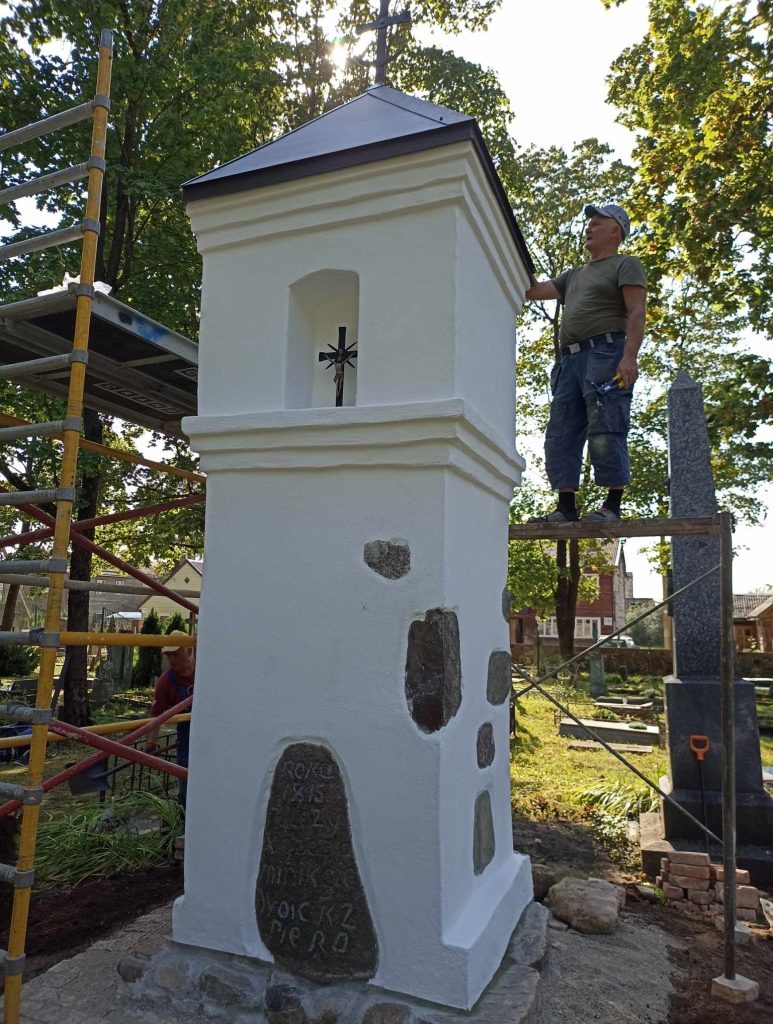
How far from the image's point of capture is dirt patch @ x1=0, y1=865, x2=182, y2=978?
4000 mm

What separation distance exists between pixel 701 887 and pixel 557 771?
4250 mm

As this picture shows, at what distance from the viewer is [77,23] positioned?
914 cm

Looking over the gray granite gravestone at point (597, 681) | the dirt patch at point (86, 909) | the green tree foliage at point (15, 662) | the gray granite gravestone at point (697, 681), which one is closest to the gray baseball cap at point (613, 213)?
the gray granite gravestone at point (697, 681)

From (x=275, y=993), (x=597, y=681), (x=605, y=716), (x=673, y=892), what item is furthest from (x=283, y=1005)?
(x=597, y=681)

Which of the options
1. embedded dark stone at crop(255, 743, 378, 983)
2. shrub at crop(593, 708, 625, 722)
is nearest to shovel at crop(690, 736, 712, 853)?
embedded dark stone at crop(255, 743, 378, 983)

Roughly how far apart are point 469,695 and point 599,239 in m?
2.81

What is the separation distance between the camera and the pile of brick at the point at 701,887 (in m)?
4.90

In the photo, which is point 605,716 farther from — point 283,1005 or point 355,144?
point 355,144

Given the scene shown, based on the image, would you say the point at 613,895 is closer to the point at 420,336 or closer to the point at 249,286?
the point at 420,336

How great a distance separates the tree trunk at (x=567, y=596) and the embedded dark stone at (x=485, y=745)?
15744 millimetres

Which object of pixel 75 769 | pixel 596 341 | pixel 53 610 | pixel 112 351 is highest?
pixel 596 341

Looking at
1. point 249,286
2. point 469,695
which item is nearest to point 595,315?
point 249,286

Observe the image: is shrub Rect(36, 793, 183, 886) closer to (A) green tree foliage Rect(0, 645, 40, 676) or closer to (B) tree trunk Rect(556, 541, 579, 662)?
(A) green tree foliage Rect(0, 645, 40, 676)

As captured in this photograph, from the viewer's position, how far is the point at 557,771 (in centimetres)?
927
